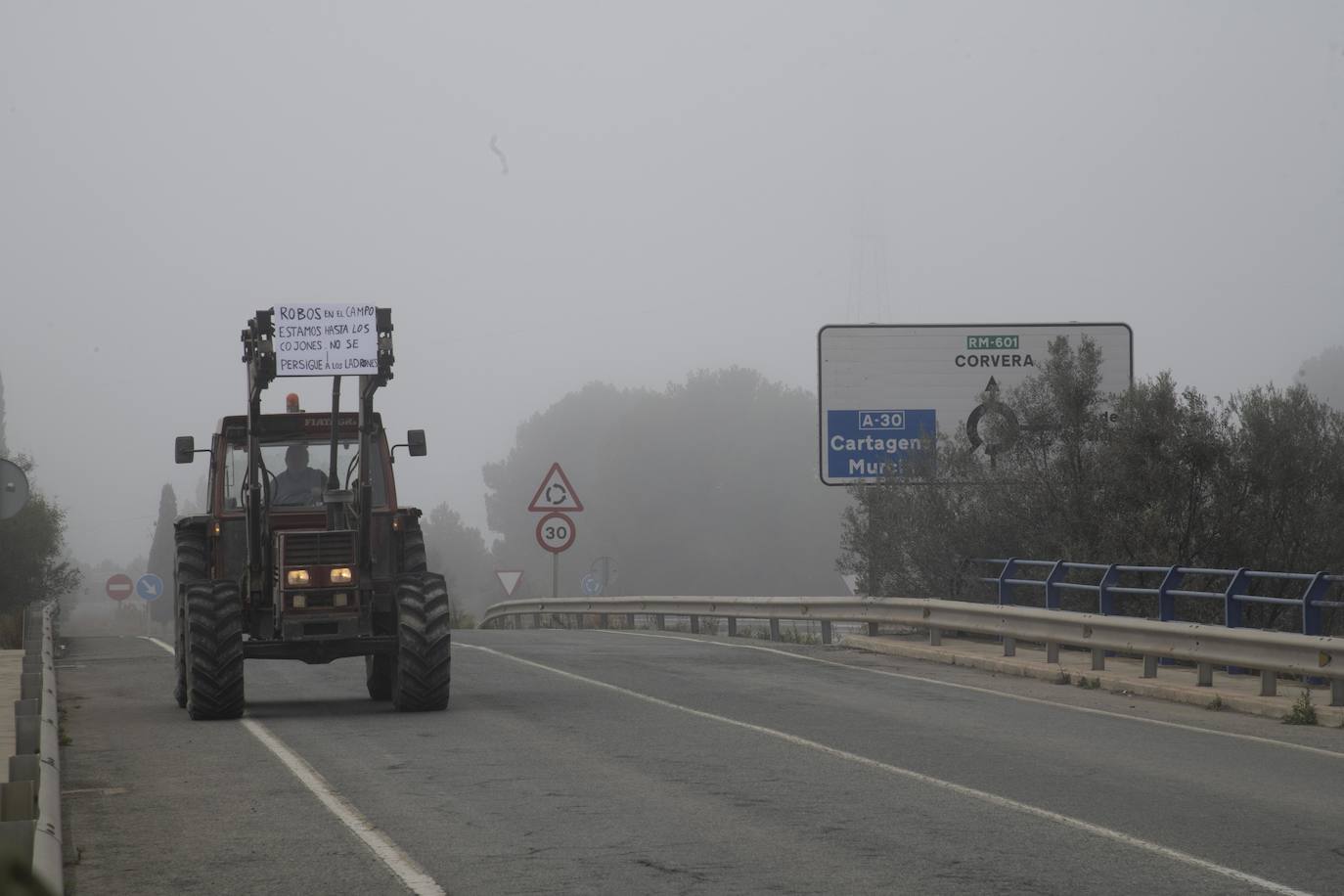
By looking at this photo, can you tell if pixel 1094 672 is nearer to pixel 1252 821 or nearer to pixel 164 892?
pixel 1252 821

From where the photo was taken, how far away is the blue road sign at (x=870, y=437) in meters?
29.0

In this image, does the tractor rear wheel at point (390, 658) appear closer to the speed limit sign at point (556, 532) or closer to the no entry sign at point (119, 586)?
the speed limit sign at point (556, 532)

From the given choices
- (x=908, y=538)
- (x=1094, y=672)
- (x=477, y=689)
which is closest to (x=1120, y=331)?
(x=908, y=538)

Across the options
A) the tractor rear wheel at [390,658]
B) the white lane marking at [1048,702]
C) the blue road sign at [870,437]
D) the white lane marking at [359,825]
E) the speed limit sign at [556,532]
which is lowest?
the white lane marking at [1048,702]

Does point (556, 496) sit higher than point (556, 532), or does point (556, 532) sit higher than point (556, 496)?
point (556, 496)

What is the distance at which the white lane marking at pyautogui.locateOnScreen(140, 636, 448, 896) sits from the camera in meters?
7.20

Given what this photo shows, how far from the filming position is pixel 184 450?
1500 cm

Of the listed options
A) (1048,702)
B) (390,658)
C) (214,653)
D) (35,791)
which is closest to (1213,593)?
(1048,702)

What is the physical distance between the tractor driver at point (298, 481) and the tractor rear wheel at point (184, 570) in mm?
879

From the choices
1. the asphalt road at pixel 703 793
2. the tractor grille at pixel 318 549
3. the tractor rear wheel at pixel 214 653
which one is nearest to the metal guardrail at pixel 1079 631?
the asphalt road at pixel 703 793

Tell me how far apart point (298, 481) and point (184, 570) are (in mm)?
1315

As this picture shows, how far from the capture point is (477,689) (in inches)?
647

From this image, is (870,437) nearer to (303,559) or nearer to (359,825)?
(303,559)

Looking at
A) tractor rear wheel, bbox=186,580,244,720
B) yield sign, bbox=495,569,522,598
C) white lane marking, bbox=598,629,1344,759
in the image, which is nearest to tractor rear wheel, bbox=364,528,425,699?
tractor rear wheel, bbox=186,580,244,720
